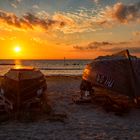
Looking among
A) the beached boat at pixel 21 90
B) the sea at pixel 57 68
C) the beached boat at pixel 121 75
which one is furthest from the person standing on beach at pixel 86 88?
A: the sea at pixel 57 68

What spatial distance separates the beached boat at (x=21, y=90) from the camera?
11.9 m

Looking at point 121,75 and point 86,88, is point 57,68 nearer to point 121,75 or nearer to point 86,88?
point 86,88

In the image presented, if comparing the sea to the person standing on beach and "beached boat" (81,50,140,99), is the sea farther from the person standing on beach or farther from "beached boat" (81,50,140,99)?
"beached boat" (81,50,140,99)

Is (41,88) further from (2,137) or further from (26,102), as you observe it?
(2,137)

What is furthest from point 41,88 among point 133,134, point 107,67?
point 133,134

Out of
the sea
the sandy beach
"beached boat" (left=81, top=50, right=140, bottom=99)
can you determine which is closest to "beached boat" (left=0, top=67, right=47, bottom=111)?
the sandy beach

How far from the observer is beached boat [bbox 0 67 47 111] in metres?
11.9

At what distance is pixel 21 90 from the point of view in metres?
12.1

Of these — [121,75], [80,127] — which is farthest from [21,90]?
[121,75]

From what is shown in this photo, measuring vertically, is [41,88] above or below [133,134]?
above

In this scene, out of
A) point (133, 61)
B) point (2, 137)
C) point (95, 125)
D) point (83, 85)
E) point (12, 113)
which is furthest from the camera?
point (83, 85)

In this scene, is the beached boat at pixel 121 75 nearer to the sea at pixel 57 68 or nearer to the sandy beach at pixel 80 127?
the sandy beach at pixel 80 127

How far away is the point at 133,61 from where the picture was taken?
13.8m

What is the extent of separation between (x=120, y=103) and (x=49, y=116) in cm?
361
